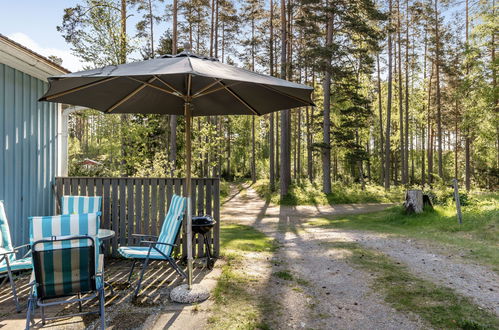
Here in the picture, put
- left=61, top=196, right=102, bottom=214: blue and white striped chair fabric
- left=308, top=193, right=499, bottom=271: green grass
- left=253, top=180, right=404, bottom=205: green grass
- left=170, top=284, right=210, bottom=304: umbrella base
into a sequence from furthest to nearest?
left=253, top=180, right=404, bottom=205: green grass
left=308, top=193, right=499, bottom=271: green grass
left=61, top=196, right=102, bottom=214: blue and white striped chair fabric
left=170, top=284, right=210, bottom=304: umbrella base

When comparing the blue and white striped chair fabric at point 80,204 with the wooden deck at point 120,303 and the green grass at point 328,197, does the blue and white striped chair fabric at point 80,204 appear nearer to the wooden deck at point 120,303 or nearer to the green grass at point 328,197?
the wooden deck at point 120,303

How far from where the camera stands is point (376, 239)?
22.7 feet

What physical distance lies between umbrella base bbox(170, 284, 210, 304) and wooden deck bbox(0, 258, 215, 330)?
0.26ft

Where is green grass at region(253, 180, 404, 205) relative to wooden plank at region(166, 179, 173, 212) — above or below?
below

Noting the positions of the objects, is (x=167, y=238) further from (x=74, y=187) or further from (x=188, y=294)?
(x=74, y=187)

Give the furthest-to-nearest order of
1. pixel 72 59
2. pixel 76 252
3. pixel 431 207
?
pixel 72 59 < pixel 431 207 < pixel 76 252

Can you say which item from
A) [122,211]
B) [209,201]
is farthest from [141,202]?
[209,201]

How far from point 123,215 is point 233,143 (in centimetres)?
2779

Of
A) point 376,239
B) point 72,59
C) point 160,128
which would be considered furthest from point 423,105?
point 72,59

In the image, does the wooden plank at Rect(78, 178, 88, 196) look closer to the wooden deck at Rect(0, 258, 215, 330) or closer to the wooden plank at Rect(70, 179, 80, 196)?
the wooden plank at Rect(70, 179, 80, 196)

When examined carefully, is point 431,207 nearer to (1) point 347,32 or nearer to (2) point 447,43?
(1) point 347,32

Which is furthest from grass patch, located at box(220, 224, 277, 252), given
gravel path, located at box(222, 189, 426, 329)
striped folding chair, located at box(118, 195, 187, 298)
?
striped folding chair, located at box(118, 195, 187, 298)

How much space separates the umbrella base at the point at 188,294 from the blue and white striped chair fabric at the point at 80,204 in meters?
1.98

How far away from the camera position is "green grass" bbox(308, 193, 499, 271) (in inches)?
233
